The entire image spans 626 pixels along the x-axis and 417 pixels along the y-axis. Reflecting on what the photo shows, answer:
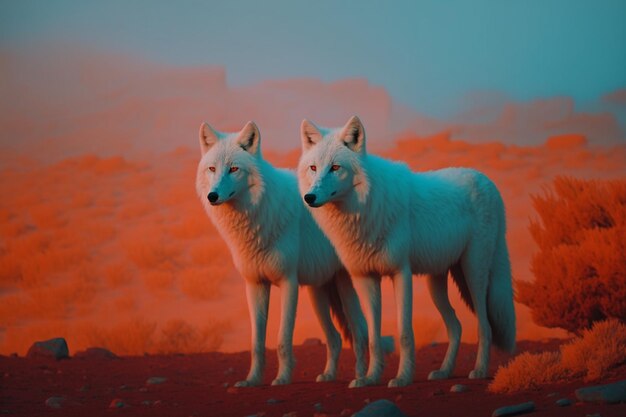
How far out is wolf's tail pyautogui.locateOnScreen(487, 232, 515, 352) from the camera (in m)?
10.0

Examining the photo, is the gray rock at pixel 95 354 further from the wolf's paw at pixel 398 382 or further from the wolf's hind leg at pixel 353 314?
the wolf's paw at pixel 398 382

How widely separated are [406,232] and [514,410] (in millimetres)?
2887

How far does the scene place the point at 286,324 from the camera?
9281 millimetres

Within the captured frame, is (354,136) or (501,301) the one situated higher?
(354,136)

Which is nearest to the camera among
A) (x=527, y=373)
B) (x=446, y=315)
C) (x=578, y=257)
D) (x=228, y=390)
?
(x=527, y=373)

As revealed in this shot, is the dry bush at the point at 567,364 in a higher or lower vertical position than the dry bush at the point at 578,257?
lower

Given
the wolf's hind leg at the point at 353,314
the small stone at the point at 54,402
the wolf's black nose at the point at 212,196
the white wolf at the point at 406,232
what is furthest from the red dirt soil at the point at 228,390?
the wolf's black nose at the point at 212,196

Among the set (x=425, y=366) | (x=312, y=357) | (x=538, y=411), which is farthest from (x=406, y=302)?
(x=312, y=357)

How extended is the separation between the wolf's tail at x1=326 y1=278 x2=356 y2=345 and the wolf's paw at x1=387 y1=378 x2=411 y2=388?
166 centimetres

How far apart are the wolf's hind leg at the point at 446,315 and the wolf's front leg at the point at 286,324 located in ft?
6.17

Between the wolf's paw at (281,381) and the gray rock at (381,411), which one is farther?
the wolf's paw at (281,381)

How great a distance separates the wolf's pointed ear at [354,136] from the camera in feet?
28.1

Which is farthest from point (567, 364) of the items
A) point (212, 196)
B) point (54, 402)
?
point (54, 402)

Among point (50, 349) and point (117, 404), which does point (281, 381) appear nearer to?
point (117, 404)
